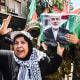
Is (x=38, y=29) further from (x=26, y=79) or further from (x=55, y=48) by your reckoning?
(x=26, y=79)

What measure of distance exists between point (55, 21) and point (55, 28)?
0.08 m

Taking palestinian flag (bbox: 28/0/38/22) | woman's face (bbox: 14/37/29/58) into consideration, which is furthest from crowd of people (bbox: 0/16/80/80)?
palestinian flag (bbox: 28/0/38/22)

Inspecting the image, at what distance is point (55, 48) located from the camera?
2016 mm

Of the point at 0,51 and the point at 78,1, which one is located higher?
the point at 78,1

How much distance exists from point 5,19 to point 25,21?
0.25 meters

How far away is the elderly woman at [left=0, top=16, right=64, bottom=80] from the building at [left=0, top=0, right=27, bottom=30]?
0.09m

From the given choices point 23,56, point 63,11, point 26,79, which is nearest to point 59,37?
point 63,11

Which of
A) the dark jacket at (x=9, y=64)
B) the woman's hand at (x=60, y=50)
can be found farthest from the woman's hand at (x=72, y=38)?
the dark jacket at (x=9, y=64)

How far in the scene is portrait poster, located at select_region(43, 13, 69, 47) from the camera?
6.26ft

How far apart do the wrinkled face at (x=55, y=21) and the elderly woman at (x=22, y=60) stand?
0.79 feet

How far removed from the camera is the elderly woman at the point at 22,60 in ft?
6.35

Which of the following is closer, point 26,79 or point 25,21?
point 26,79

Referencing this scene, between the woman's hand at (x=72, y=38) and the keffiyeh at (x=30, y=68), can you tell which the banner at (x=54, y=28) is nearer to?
the woman's hand at (x=72, y=38)

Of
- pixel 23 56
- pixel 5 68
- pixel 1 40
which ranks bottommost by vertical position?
pixel 5 68
